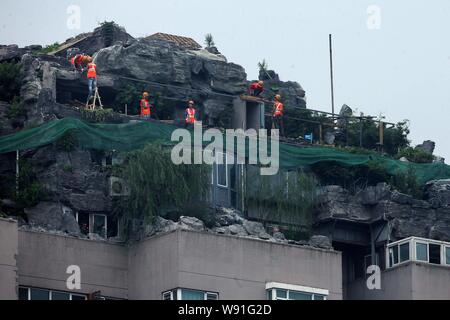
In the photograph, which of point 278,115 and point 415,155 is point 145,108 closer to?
point 278,115

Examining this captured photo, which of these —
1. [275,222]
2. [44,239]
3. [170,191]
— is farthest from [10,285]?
[275,222]

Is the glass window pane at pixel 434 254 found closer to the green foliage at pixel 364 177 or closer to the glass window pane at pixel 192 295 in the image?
the green foliage at pixel 364 177

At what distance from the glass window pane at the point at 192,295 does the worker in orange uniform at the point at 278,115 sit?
52.3 ft

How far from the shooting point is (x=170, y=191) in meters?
76.9

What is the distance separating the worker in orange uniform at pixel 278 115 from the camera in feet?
287

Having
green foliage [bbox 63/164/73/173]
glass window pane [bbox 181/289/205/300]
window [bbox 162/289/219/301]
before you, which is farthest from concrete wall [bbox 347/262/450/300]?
green foliage [bbox 63/164/73/173]

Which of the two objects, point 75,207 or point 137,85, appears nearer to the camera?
point 75,207

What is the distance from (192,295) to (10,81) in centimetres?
1621

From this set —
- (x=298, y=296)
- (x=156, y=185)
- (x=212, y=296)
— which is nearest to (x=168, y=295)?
(x=212, y=296)

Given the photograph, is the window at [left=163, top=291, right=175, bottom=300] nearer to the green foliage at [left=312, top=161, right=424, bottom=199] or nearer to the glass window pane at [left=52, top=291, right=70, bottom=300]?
the glass window pane at [left=52, top=291, right=70, bottom=300]

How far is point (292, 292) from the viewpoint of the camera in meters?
74.8
